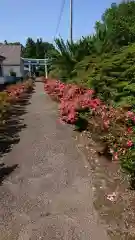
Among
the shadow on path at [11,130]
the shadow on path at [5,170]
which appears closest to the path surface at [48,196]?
the shadow on path at [5,170]

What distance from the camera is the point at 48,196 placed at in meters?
5.00

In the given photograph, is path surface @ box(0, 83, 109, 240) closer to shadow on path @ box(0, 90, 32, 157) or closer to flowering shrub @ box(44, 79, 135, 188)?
shadow on path @ box(0, 90, 32, 157)

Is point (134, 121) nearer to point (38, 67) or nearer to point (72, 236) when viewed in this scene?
point (72, 236)

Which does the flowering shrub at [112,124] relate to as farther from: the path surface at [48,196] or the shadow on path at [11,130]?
the shadow on path at [11,130]

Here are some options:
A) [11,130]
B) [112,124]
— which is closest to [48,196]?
[112,124]

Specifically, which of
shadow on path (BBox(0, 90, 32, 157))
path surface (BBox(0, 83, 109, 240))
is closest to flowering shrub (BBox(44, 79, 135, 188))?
path surface (BBox(0, 83, 109, 240))

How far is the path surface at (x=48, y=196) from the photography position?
405 cm

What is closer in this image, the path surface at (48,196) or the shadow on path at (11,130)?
the path surface at (48,196)

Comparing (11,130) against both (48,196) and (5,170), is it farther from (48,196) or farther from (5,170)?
(48,196)

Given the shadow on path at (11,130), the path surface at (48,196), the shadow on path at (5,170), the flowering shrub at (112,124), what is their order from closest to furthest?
1. the path surface at (48,196)
2. the flowering shrub at (112,124)
3. the shadow on path at (5,170)
4. the shadow on path at (11,130)

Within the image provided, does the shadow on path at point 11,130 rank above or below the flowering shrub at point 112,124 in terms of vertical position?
below

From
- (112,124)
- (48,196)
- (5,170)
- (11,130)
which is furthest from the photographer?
(11,130)

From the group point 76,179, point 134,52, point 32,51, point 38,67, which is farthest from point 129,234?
point 32,51

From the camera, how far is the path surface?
13.3ft
